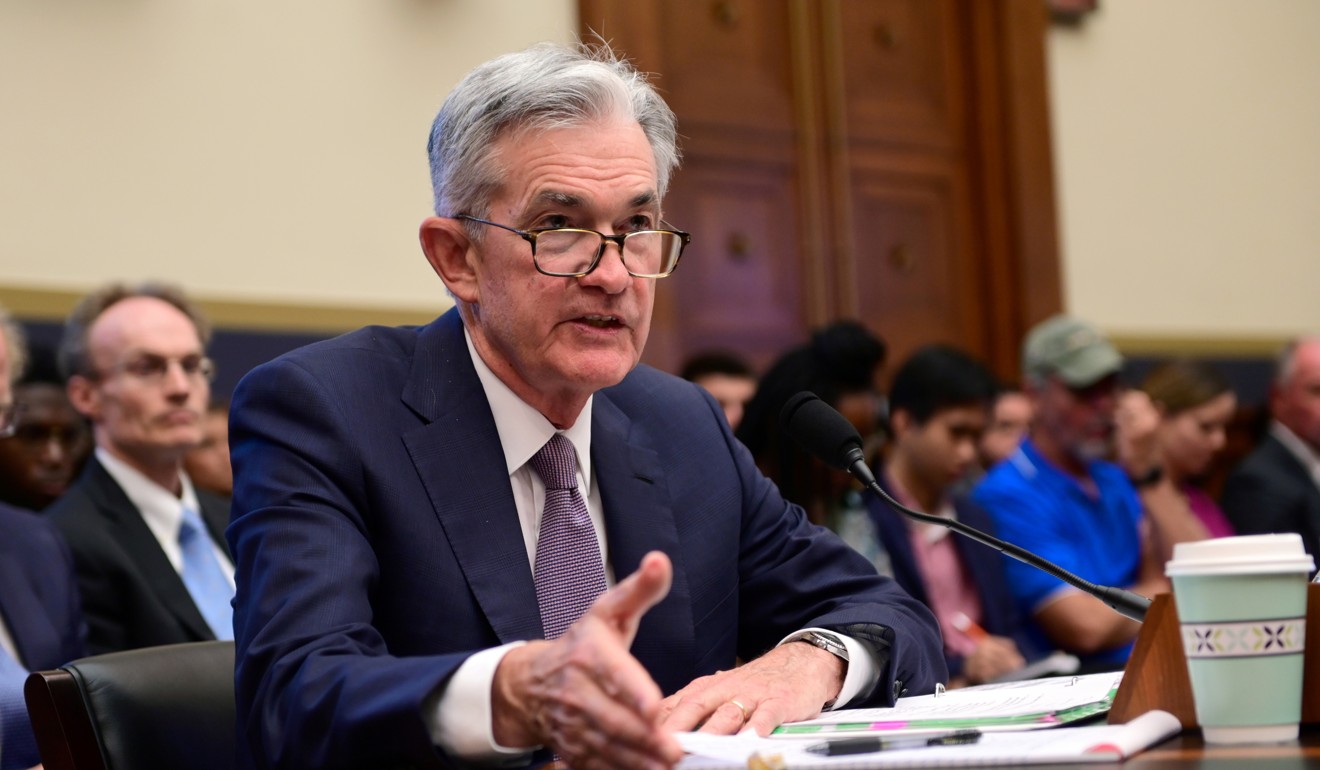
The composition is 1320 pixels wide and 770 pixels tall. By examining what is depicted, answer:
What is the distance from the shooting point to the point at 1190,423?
501 centimetres

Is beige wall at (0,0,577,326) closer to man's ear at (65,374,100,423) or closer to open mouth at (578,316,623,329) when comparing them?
man's ear at (65,374,100,423)

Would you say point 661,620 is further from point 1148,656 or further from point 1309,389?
point 1309,389

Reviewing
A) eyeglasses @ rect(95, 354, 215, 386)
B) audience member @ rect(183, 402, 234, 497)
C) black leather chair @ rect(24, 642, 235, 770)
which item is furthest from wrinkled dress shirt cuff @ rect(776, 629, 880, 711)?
audience member @ rect(183, 402, 234, 497)

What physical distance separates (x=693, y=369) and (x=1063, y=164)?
290 cm

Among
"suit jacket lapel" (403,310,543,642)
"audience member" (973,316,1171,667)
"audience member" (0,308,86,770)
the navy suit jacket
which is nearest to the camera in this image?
the navy suit jacket

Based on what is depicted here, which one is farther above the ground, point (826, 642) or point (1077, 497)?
point (826, 642)

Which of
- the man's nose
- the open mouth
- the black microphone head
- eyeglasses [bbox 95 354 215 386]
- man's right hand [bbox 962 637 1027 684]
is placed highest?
the man's nose

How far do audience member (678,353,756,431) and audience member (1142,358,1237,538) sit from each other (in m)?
1.47

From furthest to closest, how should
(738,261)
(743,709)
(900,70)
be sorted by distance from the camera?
(900,70) → (738,261) → (743,709)

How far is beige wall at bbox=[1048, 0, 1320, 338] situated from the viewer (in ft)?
21.4

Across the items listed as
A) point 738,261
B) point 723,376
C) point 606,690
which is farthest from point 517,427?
point 738,261

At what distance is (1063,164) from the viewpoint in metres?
6.47

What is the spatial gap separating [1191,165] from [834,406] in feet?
13.2

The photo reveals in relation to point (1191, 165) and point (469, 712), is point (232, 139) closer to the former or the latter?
point (469, 712)
